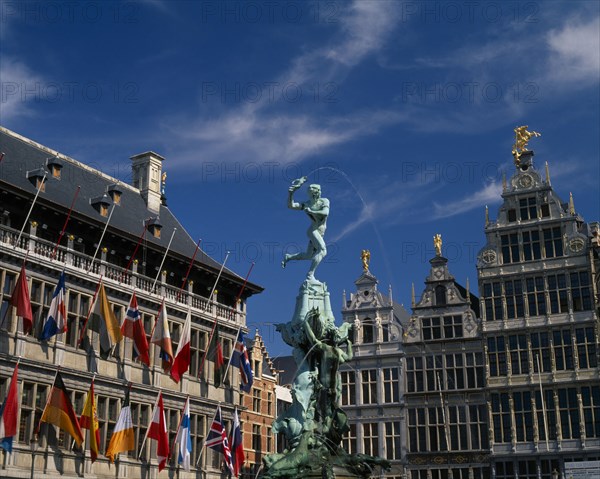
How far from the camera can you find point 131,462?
3634 centimetres

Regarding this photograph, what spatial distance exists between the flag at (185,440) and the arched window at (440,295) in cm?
1801

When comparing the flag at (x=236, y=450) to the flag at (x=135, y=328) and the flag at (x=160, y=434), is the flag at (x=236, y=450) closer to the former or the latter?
the flag at (x=160, y=434)

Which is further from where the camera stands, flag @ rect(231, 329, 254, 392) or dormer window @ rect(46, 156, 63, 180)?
dormer window @ rect(46, 156, 63, 180)

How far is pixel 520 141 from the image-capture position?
50.7 meters

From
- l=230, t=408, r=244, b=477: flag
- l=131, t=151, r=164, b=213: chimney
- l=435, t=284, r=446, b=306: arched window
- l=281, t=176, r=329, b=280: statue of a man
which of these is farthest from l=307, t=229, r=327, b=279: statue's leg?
l=435, t=284, r=446, b=306: arched window

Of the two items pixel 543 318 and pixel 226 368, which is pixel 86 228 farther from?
pixel 543 318

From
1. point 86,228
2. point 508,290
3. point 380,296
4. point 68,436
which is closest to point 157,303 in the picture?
point 86,228

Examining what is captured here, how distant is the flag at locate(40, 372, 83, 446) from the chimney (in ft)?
51.2

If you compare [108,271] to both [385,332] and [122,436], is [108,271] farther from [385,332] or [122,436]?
[385,332]

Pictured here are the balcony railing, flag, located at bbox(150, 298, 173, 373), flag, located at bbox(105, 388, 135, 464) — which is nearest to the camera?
the balcony railing

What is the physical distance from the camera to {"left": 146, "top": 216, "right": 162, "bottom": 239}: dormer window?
4184 centimetres

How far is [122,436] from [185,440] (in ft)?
12.0

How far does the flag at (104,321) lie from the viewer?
3459cm

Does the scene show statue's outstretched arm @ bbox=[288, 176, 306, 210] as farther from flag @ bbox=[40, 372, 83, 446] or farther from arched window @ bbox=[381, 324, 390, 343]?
arched window @ bbox=[381, 324, 390, 343]
